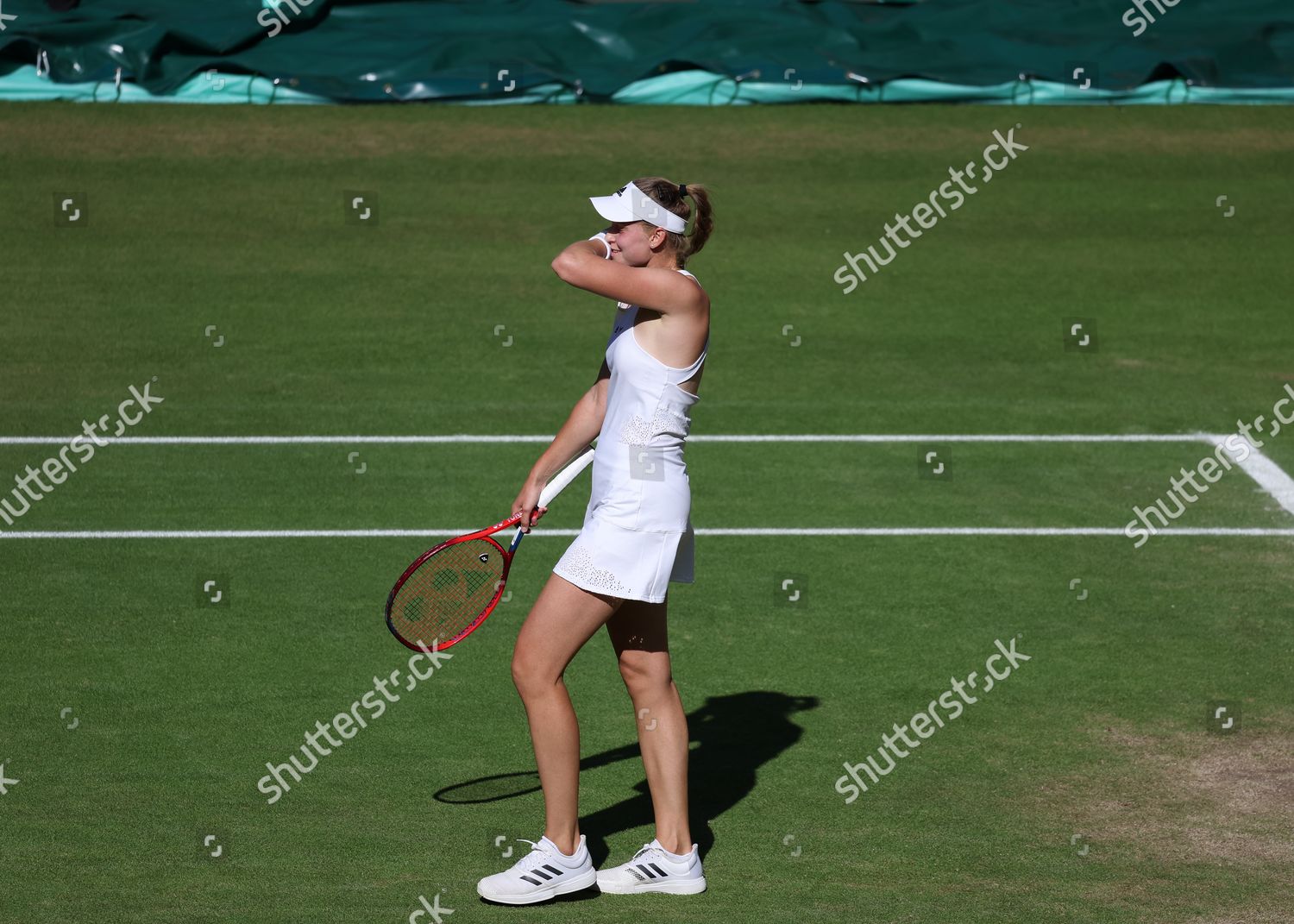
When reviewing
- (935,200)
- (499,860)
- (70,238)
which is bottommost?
(70,238)

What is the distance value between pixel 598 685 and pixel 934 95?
13.6 metres

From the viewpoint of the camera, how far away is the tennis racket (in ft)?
21.9

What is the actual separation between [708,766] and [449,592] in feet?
5.00

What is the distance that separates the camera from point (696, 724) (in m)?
7.98

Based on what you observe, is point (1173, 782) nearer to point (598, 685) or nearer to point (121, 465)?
point (598, 685)

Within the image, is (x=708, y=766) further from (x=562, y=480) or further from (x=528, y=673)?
(x=562, y=480)

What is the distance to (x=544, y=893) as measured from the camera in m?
6.20

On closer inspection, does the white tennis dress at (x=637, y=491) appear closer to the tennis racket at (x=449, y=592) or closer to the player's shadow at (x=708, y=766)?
the tennis racket at (x=449, y=592)

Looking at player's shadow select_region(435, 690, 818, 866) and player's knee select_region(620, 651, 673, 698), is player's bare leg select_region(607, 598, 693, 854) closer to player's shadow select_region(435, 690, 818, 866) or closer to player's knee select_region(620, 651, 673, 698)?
player's knee select_region(620, 651, 673, 698)

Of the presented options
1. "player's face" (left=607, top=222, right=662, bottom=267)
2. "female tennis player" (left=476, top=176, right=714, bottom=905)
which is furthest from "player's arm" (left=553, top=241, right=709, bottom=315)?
"player's face" (left=607, top=222, right=662, bottom=267)

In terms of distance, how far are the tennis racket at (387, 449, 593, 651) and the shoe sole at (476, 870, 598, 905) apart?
1.01 metres

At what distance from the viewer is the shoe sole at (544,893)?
618 cm

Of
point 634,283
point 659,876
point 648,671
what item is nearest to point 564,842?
point 659,876

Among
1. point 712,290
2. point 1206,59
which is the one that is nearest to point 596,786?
point 712,290
